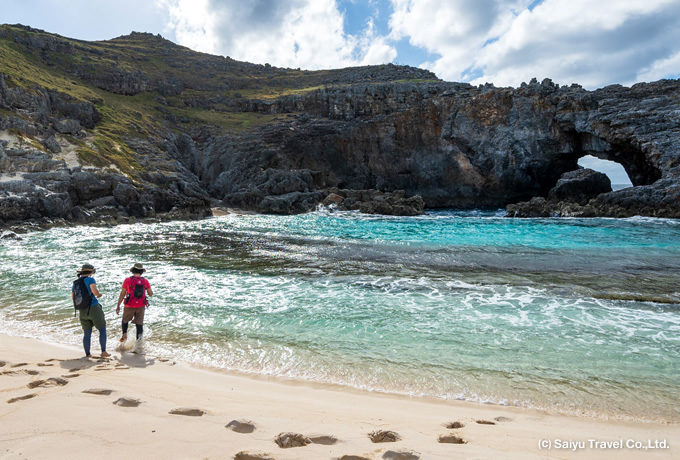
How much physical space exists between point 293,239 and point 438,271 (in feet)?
41.7

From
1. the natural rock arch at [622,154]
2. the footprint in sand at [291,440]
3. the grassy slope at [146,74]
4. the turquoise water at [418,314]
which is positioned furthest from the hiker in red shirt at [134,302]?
the natural rock arch at [622,154]

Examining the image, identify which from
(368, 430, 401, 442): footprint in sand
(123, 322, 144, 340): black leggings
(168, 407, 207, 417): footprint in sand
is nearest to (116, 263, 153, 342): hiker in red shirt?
(123, 322, 144, 340): black leggings

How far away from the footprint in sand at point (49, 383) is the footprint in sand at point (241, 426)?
3404 millimetres

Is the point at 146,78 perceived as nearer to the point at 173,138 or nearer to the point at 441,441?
the point at 173,138

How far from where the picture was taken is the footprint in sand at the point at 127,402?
4982 mm

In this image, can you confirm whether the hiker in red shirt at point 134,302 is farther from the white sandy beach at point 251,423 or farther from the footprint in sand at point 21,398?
the footprint in sand at point 21,398

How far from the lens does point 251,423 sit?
4.30 m

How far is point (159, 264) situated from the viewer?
Result: 17.6 meters

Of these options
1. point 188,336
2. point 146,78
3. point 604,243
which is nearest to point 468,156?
point 604,243

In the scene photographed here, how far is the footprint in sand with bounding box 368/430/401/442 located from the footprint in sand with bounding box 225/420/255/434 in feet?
4.42

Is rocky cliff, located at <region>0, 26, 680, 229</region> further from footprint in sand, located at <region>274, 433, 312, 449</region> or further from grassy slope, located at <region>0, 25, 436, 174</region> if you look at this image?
footprint in sand, located at <region>274, 433, 312, 449</region>

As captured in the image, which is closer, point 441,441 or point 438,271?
point 441,441

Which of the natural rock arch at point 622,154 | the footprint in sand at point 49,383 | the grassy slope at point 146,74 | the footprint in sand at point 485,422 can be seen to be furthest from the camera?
the grassy slope at point 146,74

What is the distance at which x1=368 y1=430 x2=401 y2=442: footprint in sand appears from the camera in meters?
4.06
